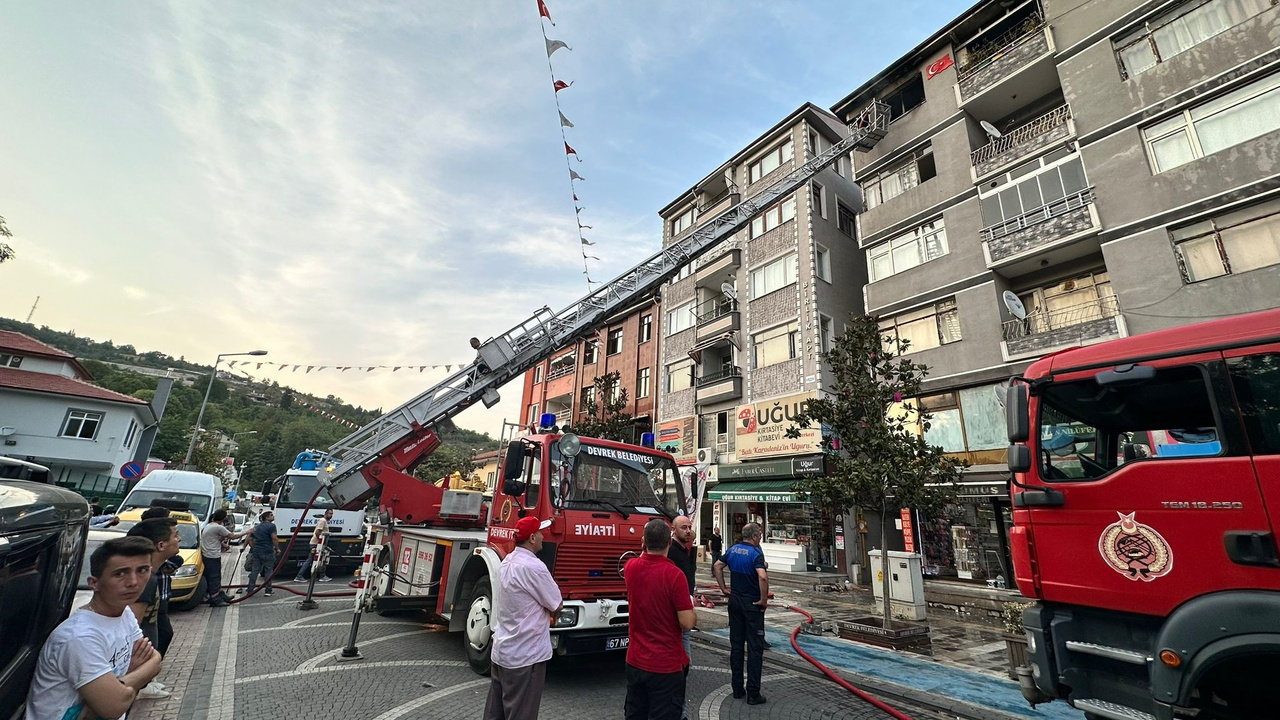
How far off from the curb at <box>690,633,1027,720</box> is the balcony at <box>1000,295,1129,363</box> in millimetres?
11561

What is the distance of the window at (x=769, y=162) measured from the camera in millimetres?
24266

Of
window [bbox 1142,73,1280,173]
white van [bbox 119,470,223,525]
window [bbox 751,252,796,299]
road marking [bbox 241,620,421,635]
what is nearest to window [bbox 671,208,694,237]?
window [bbox 751,252,796,299]

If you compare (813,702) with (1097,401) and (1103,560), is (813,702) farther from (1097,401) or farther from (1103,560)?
(1097,401)

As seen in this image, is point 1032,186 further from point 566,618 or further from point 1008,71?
point 566,618

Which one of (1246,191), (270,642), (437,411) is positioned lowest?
(270,642)

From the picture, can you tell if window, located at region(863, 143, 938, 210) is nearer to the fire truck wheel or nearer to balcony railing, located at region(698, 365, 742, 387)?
balcony railing, located at region(698, 365, 742, 387)

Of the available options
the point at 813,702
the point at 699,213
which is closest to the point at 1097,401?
the point at 813,702

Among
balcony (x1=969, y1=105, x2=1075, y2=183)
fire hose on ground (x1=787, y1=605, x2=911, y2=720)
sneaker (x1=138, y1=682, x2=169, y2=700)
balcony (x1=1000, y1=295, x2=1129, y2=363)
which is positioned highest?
balcony (x1=969, y1=105, x2=1075, y2=183)

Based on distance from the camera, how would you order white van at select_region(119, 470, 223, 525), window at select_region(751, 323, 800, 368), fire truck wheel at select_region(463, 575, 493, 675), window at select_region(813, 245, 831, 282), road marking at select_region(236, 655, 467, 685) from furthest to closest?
window at select_region(813, 245, 831, 282)
window at select_region(751, 323, 800, 368)
white van at select_region(119, 470, 223, 525)
fire truck wheel at select_region(463, 575, 493, 675)
road marking at select_region(236, 655, 467, 685)

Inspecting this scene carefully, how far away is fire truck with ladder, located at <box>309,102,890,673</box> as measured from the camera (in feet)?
19.7

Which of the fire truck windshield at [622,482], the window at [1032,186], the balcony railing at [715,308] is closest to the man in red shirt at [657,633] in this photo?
the fire truck windshield at [622,482]

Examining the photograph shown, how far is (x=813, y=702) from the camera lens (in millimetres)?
5902

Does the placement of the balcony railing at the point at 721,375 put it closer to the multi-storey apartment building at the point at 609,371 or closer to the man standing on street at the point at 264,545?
the multi-storey apartment building at the point at 609,371

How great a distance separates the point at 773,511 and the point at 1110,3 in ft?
63.7
